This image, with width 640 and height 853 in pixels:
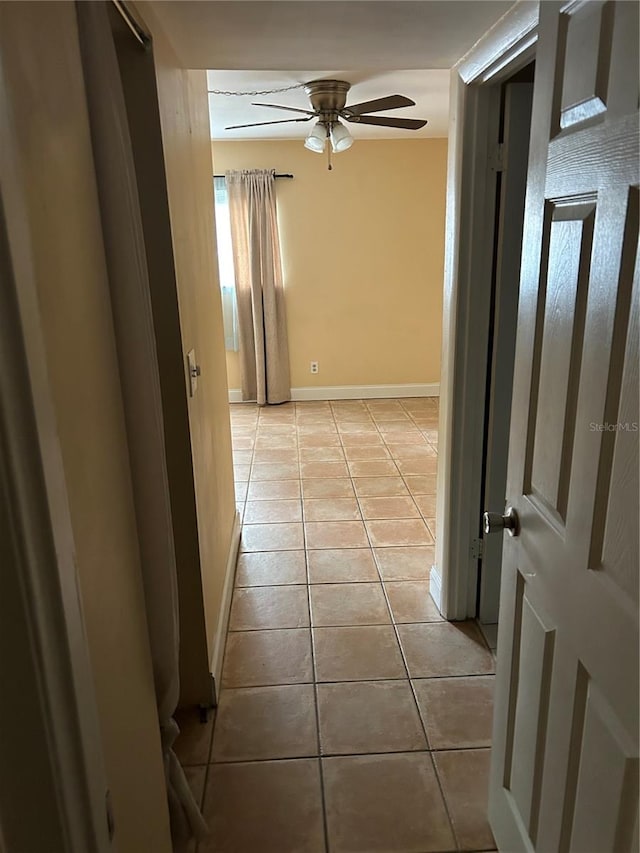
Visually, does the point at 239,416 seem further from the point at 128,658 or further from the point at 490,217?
the point at 128,658

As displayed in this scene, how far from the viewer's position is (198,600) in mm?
1945

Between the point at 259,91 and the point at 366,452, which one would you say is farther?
the point at 366,452

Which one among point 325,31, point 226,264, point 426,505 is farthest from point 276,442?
point 325,31

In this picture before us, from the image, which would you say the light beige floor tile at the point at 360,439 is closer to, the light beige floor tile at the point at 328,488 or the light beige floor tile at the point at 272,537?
the light beige floor tile at the point at 328,488

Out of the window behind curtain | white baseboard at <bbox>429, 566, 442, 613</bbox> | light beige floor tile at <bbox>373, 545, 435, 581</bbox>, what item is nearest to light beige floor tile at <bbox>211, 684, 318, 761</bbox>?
white baseboard at <bbox>429, 566, 442, 613</bbox>

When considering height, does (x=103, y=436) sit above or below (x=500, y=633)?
above

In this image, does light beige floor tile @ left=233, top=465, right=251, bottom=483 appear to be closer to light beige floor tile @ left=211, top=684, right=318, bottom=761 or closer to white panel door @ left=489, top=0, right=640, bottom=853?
light beige floor tile @ left=211, top=684, right=318, bottom=761

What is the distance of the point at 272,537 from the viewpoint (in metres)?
3.28

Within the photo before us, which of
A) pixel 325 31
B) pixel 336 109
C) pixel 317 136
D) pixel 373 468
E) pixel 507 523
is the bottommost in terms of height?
pixel 373 468

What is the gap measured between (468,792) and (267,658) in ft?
2.82

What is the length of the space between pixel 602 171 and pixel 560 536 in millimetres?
608

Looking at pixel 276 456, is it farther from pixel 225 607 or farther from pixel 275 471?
pixel 225 607

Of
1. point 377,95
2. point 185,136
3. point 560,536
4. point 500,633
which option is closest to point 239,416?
point 377,95

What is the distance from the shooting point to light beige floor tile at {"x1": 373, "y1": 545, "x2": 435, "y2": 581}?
2.88 meters
